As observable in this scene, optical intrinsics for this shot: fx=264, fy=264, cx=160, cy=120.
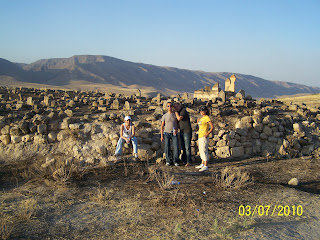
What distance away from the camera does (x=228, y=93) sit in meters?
18.5

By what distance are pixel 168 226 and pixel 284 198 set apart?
2.80 meters

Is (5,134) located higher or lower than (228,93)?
lower

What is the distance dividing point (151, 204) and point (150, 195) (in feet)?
1.22

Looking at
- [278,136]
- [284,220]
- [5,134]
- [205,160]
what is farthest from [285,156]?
[5,134]

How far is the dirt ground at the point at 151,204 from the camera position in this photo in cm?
418

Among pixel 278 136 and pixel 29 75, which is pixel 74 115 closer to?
pixel 278 136

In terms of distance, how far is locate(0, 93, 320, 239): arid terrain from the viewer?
424 cm

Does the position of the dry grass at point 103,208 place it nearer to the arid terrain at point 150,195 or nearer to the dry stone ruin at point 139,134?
the arid terrain at point 150,195

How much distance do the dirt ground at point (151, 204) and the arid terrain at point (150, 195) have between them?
0.06 ft


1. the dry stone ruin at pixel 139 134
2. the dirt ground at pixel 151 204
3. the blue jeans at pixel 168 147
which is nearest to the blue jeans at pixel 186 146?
the blue jeans at pixel 168 147
